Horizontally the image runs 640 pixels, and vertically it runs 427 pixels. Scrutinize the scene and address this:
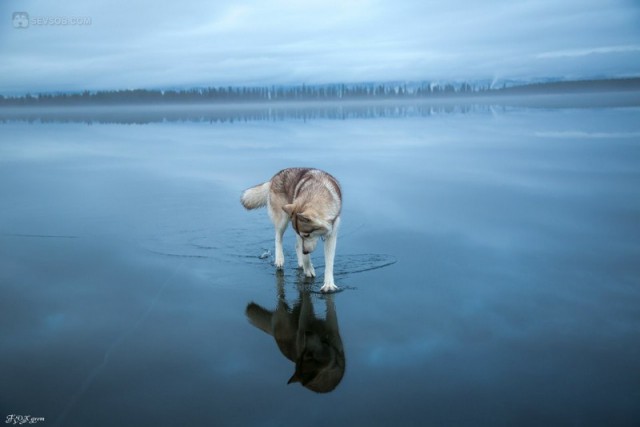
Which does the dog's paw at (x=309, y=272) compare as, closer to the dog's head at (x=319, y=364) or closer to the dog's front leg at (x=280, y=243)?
the dog's front leg at (x=280, y=243)

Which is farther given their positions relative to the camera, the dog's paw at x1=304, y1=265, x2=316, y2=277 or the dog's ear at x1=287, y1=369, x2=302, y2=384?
the dog's paw at x1=304, y1=265, x2=316, y2=277

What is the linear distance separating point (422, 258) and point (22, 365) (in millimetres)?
6115

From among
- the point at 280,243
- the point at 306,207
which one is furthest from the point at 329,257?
the point at 280,243

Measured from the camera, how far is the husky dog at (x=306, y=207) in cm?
801

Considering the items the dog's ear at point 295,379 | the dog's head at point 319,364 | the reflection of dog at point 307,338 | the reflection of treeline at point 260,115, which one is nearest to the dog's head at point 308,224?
the reflection of dog at point 307,338

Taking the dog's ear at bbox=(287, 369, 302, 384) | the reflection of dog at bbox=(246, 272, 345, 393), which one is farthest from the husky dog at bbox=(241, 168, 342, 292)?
the dog's ear at bbox=(287, 369, 302, 384)

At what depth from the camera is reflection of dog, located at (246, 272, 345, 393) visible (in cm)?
617

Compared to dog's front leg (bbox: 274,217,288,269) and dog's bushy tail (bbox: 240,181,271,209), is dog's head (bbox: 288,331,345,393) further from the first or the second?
dog's bushy tail (bbox: 240,181,271,209)

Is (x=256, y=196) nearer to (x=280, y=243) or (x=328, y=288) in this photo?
(x=280, y=243)

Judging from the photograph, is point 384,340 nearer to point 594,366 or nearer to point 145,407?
point 594,366

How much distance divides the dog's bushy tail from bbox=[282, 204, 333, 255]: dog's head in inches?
99.0

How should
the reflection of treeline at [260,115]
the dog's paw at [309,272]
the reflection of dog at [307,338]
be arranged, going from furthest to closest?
the reflection of treeline at [260,115]
the dog's paw at [309,272]
the reflection of dog at [307,338]

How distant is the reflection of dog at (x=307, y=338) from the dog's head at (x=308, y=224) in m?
0.82

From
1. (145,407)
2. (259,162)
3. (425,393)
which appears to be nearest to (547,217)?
(425,393)
